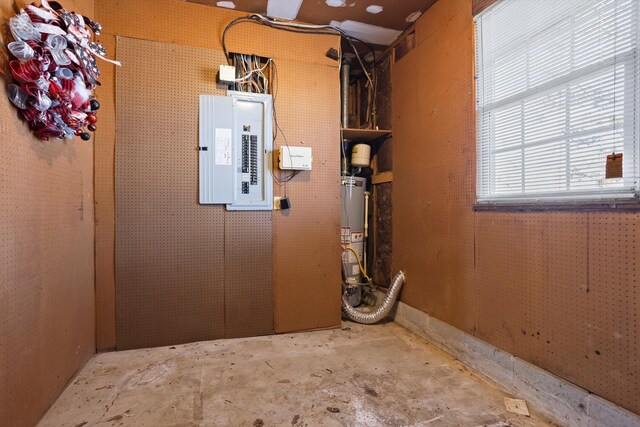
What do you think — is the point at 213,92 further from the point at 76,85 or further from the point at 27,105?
the point at 27,105

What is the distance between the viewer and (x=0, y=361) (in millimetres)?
1280

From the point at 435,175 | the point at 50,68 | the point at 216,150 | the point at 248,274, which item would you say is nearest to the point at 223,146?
the point at 216,150

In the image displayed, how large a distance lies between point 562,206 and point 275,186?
2044mm

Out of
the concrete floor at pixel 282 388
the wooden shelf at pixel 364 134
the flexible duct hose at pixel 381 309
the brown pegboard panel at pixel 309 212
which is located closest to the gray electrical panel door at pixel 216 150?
the brown pegboard panel at pixel 309 212

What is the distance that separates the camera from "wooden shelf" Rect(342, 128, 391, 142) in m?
3.13

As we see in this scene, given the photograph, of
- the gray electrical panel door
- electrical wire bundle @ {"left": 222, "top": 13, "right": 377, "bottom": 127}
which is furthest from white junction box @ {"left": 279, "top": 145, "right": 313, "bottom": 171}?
electrical wire bundle @ {"left": 222, "top": 13, "right": 377, "bottom": 127}

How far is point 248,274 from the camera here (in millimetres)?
2664

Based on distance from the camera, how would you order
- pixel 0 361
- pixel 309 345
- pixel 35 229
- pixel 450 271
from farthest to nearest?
pixel 309 345
pixel 450 271
pixel 35 229
pixel 0 361

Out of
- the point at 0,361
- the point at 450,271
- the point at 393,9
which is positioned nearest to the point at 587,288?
the point at 450,271

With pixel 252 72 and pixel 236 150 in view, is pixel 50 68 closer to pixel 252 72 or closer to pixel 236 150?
pixel 236 150

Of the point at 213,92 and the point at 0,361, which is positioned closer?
the point at 0,361

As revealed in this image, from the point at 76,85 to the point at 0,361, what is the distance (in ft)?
4.39

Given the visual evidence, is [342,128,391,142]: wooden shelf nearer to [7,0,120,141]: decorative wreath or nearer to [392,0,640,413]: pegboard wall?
[392,0,640,413]: pegboard wall

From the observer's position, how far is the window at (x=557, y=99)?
135 cm
